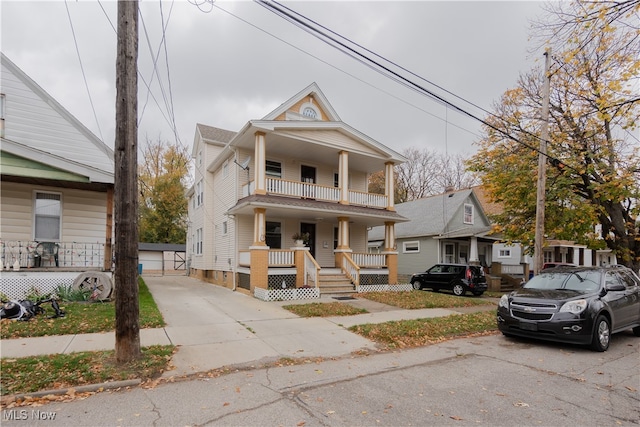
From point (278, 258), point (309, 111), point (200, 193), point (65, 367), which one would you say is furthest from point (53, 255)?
point (309, 111)

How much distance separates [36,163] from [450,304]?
14.3 metres

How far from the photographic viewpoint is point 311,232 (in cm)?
1853

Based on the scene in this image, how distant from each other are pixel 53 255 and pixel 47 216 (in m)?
1.36

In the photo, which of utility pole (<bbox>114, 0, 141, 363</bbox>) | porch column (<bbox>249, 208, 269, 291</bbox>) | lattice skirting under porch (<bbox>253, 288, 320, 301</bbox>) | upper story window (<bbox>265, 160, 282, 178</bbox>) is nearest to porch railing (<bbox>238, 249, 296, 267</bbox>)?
porch column (<bbox>249, 208, 269, 291</bbox>)

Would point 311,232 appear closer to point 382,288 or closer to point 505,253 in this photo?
point 382,288

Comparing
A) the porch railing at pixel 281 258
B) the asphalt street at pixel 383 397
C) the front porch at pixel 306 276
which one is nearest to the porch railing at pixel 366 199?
the front porch at pixel 306 276

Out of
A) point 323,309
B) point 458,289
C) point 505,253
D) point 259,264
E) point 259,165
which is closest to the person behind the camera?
point 323,309

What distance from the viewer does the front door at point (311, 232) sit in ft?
60.0

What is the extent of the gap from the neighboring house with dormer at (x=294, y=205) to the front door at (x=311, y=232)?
0.05m

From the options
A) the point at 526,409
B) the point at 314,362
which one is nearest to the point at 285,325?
the point at 314,362

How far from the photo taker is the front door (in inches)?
720

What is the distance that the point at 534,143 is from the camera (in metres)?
15.5

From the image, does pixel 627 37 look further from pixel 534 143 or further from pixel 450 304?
pixel 450 304

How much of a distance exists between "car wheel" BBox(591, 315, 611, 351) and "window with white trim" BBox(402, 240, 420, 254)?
56.3 feet
